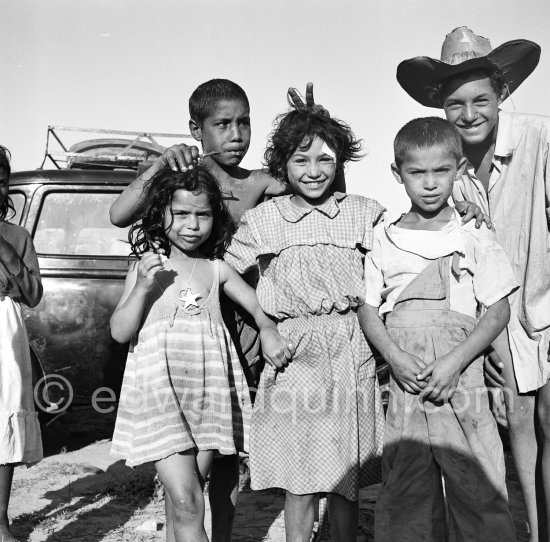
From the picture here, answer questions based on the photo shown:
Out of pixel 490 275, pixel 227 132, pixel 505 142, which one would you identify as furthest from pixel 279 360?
pixel 505 142

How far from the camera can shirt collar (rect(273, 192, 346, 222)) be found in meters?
2.71

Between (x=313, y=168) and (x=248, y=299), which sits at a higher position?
→ (x=313, y=168)

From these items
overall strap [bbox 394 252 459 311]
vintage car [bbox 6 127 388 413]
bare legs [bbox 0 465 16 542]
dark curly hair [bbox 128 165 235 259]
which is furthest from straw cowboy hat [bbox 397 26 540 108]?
bare legs [bbox 0 465 16 542]

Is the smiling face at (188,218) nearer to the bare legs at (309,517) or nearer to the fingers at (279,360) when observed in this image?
the fingers at (279,360)

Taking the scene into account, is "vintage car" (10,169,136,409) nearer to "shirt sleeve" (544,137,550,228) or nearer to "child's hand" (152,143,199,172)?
"child's hand" (152,143,199,172)

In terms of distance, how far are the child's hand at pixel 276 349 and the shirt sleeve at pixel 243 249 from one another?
0.31 m

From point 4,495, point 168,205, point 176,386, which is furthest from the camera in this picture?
point 4,495

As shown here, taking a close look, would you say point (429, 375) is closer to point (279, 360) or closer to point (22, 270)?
point (279, 360)

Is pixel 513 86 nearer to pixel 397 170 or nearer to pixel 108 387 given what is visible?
pixel 397 170

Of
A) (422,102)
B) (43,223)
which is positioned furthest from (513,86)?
(43,223)

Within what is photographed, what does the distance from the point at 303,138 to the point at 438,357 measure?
38.9 inches

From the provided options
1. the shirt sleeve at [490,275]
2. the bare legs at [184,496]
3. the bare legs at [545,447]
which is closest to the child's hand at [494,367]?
the bare legs at [545,447]

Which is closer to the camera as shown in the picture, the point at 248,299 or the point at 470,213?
the point at 470,213

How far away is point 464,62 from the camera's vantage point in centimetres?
279
